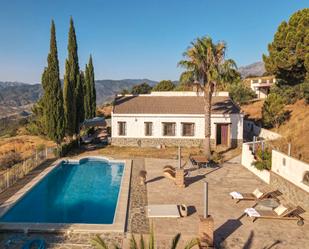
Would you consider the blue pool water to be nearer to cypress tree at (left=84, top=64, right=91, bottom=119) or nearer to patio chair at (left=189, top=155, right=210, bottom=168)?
patio chair at (left=189, top=155, right=210, bottom=168)

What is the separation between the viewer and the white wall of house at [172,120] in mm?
29891

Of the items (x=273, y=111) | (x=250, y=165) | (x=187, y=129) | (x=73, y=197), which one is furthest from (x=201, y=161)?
(x=273, y=111)

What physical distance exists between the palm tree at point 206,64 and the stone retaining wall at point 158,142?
755 centimetres

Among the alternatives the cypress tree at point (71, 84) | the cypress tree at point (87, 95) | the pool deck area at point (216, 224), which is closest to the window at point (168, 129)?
the cypress tree at point (71, 84)

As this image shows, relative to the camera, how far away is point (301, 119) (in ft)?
98.4

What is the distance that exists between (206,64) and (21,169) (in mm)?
16516

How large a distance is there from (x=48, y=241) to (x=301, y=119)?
2824 cm

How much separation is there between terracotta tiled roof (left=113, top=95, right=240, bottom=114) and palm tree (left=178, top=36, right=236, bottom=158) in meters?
6.92

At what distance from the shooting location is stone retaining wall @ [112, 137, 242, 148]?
30109 mm

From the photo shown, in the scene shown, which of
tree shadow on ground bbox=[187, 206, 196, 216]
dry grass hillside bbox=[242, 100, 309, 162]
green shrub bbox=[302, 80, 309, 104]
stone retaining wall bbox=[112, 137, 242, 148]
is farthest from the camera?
green shrub bbox=[302, 80, 309, 104]

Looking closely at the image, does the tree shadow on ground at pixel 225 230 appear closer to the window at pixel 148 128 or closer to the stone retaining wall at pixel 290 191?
the stone retaining wall at pixel 290 191

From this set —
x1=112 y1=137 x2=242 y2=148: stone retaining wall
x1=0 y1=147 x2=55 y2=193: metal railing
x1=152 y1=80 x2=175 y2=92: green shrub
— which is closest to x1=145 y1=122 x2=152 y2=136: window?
x1=112 y1=137 x2=242 y2=148: stone retaining wall

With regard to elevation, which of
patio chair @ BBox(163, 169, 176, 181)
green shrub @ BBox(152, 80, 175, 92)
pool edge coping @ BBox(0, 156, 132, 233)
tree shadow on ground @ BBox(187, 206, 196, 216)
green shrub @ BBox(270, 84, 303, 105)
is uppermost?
green shrub @ BBox(152, 80, 175, 92)

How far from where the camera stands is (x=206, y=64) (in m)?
23.5
